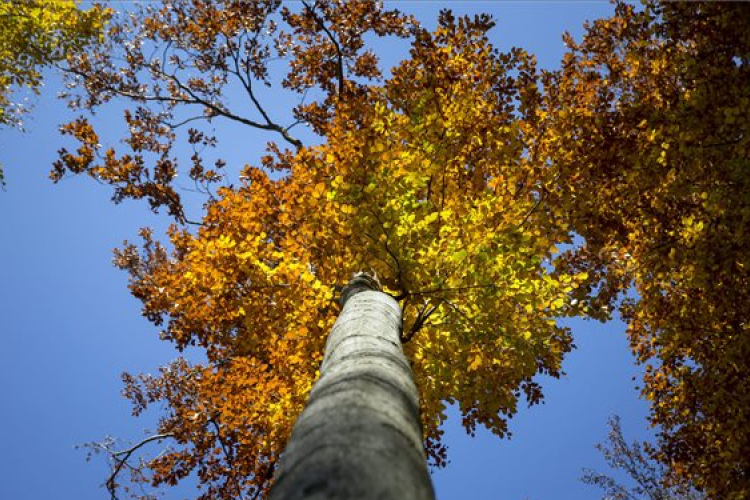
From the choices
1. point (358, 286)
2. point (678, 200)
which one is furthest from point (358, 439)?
point (678, 200)

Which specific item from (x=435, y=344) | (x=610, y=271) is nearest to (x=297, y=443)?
(x=435, y=344)

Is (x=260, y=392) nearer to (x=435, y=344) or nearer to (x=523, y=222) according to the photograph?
(x=435, y=344)

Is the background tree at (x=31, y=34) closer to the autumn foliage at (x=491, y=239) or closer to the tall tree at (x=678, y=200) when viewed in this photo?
the autumn foliage at (x=491, y=239)

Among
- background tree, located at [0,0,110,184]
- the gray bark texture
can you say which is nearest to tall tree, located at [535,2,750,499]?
the gray bark texture

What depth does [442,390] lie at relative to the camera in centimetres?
601

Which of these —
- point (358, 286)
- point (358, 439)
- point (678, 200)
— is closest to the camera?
point (358, 439)

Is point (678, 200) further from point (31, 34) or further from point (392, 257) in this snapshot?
point (31, 34)

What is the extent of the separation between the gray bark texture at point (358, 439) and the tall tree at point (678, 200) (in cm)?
459

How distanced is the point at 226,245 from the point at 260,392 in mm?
2358

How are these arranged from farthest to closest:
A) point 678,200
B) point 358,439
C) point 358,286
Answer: point 678,200 < point 358,286 < point 358,439

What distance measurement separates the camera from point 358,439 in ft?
4.25

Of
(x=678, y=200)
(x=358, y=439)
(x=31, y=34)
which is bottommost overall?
(x=358, y=439)

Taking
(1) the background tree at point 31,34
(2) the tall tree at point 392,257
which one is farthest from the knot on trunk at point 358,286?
(1) the background tree at point 31,34

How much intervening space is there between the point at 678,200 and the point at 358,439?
7921mm
